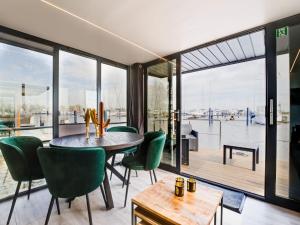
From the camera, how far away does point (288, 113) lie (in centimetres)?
191

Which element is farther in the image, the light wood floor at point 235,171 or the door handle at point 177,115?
the door handle at point 177,115

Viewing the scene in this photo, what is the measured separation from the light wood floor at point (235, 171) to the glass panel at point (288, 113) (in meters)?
0.01

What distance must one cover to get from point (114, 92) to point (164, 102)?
123 cm

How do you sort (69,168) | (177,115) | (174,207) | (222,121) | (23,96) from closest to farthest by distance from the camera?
(174,207), (69,168), (23,96), (177,115), (222,121)

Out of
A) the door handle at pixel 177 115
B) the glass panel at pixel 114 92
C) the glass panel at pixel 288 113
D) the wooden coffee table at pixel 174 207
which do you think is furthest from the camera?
the glass panel at pixel 114 92

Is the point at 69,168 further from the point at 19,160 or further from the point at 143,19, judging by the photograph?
the point at 143,19

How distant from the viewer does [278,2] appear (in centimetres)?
162

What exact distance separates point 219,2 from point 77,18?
65.1 inches

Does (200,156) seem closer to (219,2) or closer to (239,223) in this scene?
(239,223)

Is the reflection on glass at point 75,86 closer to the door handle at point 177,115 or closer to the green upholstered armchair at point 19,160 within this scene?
the green upholstered armchair at point 19,160

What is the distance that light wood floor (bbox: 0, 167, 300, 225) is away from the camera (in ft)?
5.45

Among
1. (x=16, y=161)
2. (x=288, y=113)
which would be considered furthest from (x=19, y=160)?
(x=288, y=113)

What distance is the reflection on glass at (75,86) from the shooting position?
274 cm

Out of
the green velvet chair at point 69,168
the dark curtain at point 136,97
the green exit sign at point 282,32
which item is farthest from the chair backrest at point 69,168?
the green exit sign at point 282,32
